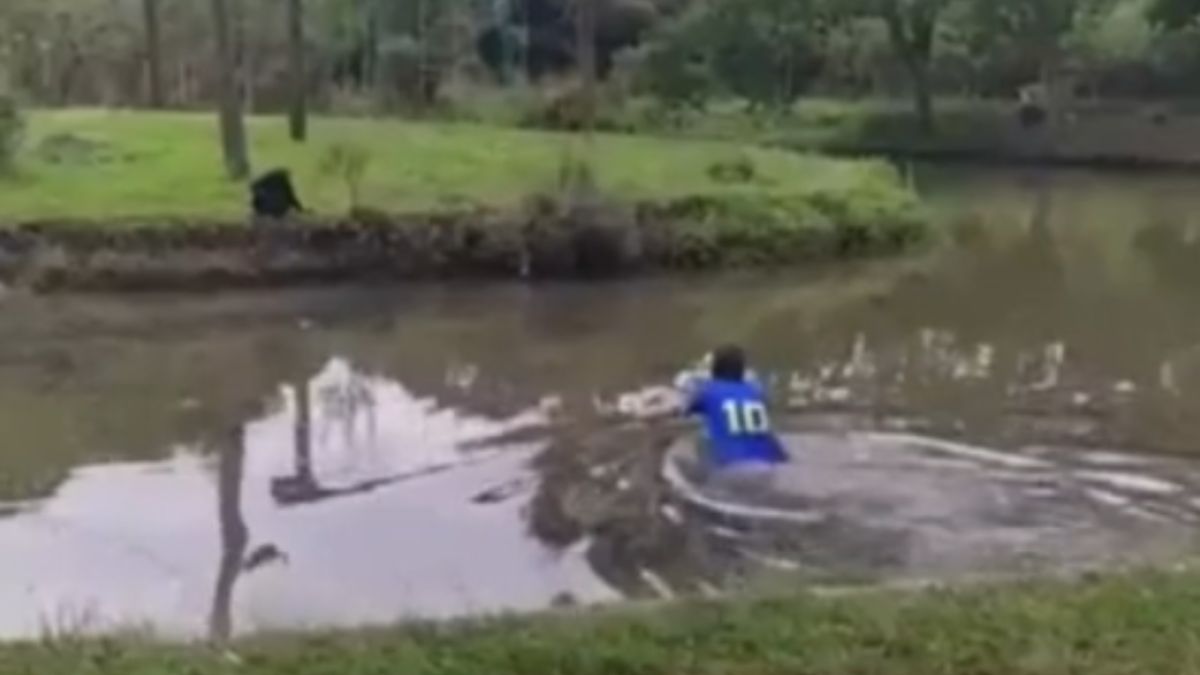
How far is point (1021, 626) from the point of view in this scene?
5.56 metres

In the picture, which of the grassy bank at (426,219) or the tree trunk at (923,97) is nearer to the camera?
the grassy bank at (426,219)

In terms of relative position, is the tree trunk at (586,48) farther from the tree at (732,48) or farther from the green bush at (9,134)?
the tree at (732,48)

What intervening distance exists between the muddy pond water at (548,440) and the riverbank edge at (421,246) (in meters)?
0.53

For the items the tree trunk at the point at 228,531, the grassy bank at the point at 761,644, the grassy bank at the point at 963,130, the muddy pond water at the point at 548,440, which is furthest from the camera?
the grassy bank at the point at 963,130

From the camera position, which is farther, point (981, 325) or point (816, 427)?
point (981, 325)

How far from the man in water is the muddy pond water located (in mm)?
327

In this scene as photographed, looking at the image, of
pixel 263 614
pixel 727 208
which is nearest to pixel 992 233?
pixel 727 208

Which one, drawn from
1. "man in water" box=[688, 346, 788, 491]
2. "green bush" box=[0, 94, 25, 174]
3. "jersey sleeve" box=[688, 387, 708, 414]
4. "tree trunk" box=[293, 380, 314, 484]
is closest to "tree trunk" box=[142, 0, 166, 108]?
"green bush" box=[0, 94, 25, 174]

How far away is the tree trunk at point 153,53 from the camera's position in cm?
3294

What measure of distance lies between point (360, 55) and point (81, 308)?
2454 centimetres

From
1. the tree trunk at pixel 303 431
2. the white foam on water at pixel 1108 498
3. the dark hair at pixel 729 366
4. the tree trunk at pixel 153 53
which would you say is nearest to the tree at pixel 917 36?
the tree trunk at pixel 153 53

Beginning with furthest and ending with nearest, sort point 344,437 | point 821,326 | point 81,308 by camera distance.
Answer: point 81,308, point 821,326, point 344,437

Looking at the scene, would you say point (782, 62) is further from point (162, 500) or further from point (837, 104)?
point (162, 500)

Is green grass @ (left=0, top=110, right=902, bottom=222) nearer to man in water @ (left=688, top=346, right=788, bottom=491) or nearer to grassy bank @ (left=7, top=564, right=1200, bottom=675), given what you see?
man in water @ (left=688, top=346, right=788, bottom=491)
